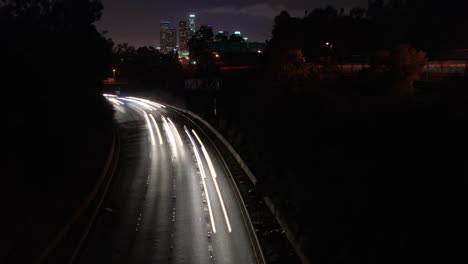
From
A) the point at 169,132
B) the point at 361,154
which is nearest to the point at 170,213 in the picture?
the point at 361,154

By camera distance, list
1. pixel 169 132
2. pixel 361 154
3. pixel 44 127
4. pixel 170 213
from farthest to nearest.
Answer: pixel 169 132 < pixel 44 127 < pixel 170 213 < pixel 361 154

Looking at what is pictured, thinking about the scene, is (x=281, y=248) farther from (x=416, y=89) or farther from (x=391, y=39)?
(x=391, y=39)

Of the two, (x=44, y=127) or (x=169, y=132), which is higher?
(x=44, y=127)

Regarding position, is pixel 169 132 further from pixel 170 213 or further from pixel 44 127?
pixel 170 213

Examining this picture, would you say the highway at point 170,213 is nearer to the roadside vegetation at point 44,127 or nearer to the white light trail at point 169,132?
the roadside vegetation at point 44,127

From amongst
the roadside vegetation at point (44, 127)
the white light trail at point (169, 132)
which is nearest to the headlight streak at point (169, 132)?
the white light trail at point (169, 132)

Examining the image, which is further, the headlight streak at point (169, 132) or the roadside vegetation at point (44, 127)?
the headlight streak at point (169, 132)

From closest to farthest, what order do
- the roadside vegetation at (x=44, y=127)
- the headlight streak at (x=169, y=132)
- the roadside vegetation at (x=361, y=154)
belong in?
the roadside vegetation at (x=361, y=154) < the roadside vegetation at (x=44, y=127) < the headlight streak at (x=169, y=132)

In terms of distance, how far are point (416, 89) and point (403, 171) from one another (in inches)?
826

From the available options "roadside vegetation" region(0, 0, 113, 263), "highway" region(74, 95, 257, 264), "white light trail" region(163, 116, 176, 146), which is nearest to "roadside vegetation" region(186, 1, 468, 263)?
"highway" region(74, 95, 257, 264)

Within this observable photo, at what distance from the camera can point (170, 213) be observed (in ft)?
75.3

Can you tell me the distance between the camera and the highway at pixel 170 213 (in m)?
18.3

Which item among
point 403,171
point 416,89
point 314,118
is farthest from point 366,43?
point 403,171

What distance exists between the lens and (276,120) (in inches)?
1549
